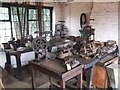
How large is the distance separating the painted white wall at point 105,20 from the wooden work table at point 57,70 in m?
4.15

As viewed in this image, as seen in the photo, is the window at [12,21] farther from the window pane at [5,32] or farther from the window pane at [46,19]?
the window pane at [46,19]

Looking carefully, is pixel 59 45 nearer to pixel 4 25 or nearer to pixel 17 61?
pixel 17 61

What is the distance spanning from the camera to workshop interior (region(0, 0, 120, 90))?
97.2 inches

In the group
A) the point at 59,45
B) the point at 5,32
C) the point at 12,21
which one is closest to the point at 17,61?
the point at 59,45

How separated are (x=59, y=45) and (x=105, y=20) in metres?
2.62

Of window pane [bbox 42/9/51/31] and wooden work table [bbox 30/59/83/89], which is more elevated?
window pane [bbox 42/9/51/31]

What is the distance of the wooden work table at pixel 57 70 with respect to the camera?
2040 millimetres

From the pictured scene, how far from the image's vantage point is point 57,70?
6.94ft

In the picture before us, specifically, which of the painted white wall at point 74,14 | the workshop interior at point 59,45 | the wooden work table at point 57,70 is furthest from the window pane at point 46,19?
the wooden work table at point 57,70

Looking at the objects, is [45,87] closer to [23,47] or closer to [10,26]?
[23,47]

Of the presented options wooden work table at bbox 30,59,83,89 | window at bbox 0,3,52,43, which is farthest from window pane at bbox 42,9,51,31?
wooden work table at bbox 30,59,83,89

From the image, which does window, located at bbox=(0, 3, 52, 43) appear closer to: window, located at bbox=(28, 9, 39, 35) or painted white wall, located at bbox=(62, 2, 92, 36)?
window, located at bbox=(28, 9, 39, 35)

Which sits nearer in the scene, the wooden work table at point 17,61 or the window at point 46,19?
the wooden work table at point 17,61

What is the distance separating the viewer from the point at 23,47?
4.16 meters
